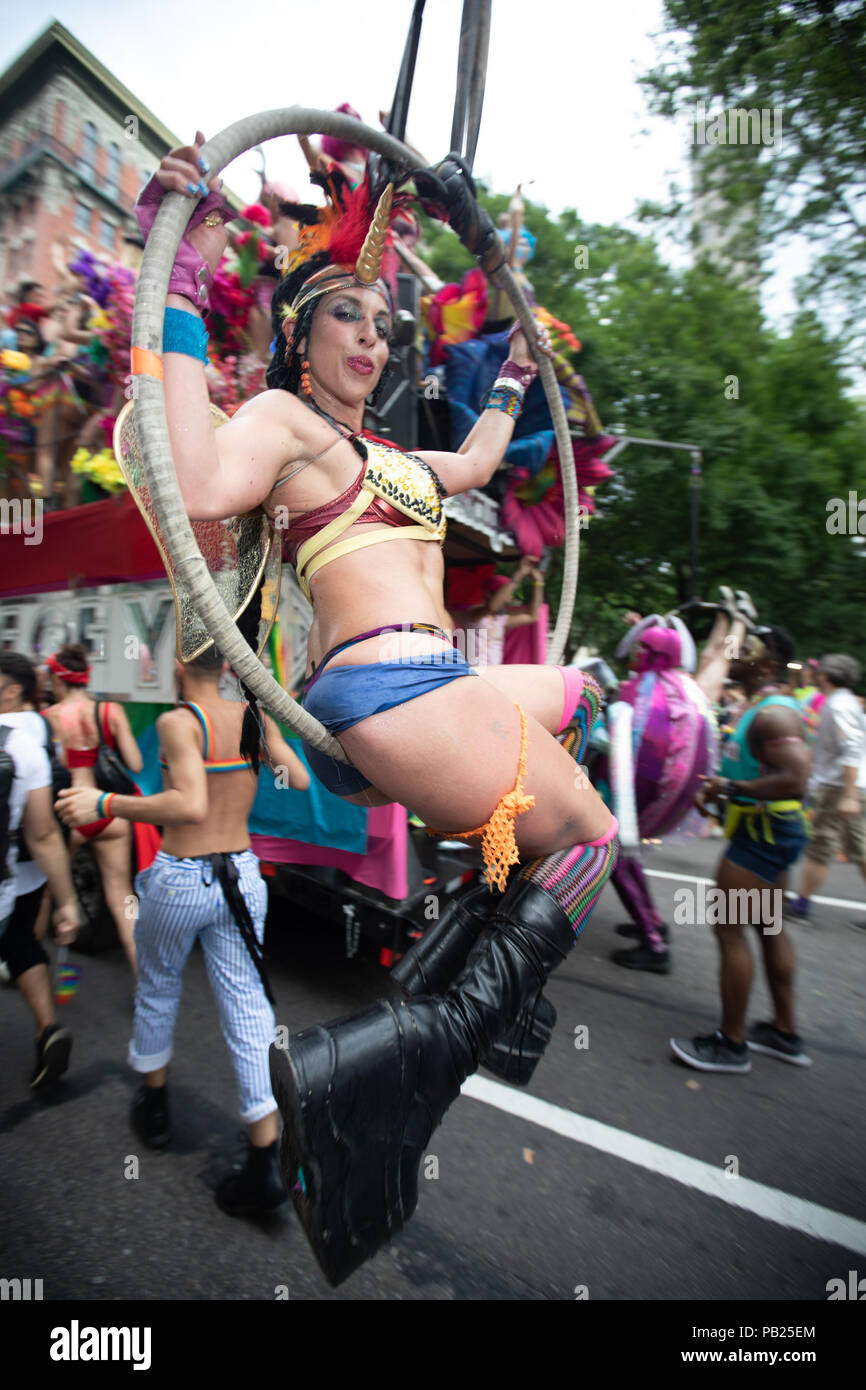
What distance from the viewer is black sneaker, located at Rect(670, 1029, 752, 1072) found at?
359 cm

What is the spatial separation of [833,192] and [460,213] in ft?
23.6

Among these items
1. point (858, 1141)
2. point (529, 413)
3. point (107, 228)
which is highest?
point (107, 228)

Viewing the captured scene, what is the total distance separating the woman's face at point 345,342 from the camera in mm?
1692

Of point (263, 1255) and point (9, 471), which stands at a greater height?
point (9, 471)

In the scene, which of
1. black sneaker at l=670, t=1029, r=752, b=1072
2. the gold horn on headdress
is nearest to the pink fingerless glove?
the gold horn on headdress

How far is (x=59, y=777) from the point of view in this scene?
3191 millimetres

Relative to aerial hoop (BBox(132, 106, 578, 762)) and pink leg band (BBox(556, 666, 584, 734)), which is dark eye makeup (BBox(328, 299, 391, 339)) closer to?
aerial hoop (BBox(132, 106, 578, 762))

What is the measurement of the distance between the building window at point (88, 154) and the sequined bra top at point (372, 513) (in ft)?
88.8

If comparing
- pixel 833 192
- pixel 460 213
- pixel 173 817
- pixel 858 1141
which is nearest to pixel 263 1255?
pixel 173 817

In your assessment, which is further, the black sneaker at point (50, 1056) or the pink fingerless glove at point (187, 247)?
the black sneaker at point (50, 1056)

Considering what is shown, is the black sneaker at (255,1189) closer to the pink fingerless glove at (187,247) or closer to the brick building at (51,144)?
the pink fingerless glove at (187,247)

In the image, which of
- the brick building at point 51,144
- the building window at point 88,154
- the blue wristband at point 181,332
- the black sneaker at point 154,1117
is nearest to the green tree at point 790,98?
the blue wristband at point 181,332

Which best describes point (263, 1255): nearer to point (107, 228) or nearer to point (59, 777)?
point (59, 777)
